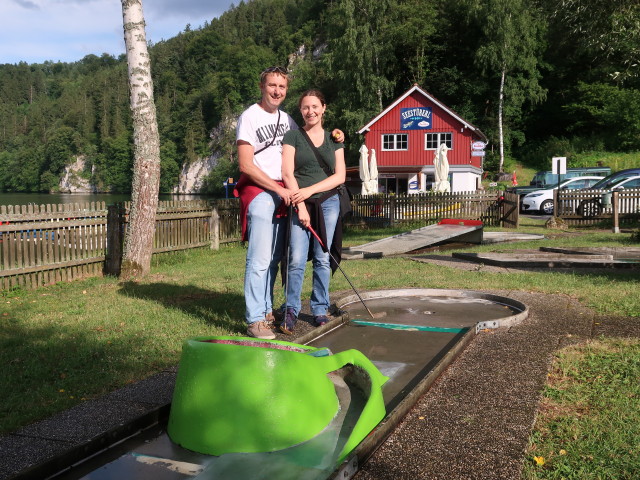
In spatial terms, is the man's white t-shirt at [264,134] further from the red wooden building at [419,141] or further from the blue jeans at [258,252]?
the red wooden building at [419,141]

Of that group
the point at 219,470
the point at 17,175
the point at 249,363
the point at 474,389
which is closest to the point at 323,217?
the point at 474,389

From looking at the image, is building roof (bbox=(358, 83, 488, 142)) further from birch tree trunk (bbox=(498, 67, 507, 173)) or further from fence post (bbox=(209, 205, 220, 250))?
fence post (bbox=(209, 205, 220, 250))

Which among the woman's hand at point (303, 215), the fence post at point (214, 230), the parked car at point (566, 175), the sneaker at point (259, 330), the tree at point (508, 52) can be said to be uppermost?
the tree at point (508, 52)

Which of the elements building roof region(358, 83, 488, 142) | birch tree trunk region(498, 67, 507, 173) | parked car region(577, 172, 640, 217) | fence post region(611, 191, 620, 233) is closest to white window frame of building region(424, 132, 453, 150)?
building roof region(358, 83, 488, 142)

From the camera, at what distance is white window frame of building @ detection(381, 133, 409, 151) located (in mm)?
46562

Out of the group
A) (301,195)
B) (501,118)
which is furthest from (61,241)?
(501,118)

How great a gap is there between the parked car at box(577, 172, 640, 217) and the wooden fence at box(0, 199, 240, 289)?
1478cm

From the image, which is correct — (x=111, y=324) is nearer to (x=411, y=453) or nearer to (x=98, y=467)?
(x=98, y=467)

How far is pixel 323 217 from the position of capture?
16.6 feet

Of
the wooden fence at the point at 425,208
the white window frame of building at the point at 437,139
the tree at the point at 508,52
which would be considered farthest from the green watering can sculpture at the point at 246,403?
the tree at the point at 508,52

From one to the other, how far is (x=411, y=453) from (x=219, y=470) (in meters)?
0.86

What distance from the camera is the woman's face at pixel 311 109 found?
4.91 meters

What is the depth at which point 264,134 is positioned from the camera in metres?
4.88

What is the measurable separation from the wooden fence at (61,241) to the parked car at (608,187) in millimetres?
14779
